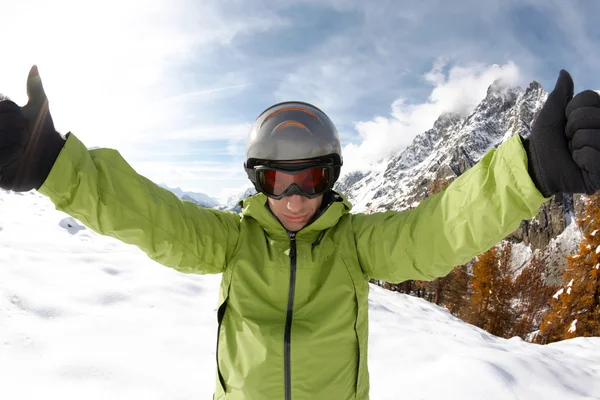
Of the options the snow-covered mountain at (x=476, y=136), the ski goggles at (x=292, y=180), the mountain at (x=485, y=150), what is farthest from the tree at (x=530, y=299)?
the snow-covered mountain at (x=476, y=136)

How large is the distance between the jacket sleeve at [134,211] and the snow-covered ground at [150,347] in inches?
88.1

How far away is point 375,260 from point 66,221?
1050 centimetres

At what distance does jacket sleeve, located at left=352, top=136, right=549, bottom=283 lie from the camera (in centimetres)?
145

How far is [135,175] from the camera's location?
1.73 meters

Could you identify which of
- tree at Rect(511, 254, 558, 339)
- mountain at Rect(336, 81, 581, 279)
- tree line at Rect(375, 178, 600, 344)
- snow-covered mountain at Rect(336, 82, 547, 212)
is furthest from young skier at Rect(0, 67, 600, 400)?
snow-covered mountain at Rect(336, 82, 547, 212)

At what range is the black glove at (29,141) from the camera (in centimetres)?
140

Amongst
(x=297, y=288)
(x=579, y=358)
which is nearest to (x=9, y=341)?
(x=297, y=288)

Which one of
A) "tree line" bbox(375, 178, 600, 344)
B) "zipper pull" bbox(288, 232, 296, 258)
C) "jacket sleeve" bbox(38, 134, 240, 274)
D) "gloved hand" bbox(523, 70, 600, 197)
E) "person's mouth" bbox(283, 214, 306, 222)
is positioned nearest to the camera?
"gloved hand" bbox(523, 70, 600, 197)

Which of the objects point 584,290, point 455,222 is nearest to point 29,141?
point 455,222

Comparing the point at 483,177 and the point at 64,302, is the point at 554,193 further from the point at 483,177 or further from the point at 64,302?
the point at 64,302

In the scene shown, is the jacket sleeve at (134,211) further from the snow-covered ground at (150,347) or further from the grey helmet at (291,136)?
the snow-covered ground at (150,347)

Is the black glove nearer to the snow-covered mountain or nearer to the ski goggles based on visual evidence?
the ski goggles

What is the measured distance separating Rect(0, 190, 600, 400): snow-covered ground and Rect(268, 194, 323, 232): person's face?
2.43 metres

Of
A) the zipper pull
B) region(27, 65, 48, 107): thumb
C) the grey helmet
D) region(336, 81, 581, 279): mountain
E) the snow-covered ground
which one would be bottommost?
the snow-covered ground
